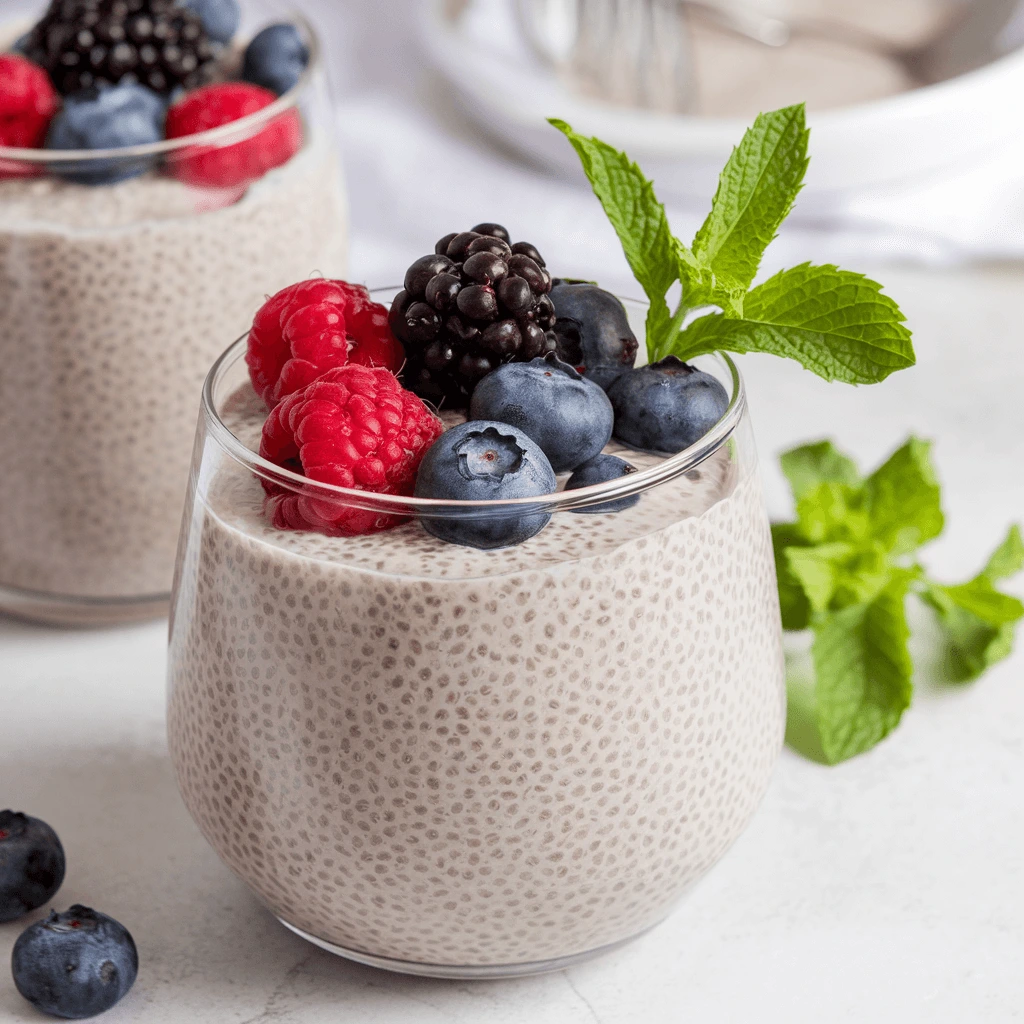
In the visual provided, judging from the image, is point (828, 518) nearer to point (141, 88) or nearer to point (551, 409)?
point (551, 409)

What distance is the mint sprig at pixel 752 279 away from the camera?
0.73 meters

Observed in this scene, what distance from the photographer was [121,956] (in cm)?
78

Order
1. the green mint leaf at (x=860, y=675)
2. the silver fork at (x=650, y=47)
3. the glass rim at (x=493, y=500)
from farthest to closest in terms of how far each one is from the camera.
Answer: the silver fork at (x=650, y=47), the green mint leaf at (x=860, y=675), the glass rim at (x=493, y=500)

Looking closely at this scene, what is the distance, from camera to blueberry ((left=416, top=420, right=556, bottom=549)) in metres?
0.66

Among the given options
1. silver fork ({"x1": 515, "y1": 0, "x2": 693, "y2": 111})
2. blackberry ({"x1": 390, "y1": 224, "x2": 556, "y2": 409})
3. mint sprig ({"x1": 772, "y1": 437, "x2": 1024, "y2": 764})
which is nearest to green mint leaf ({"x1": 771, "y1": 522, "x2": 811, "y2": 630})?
mint sprig ({"x1": 772, "y1": 437, "x2": 1024, "y2": 764})

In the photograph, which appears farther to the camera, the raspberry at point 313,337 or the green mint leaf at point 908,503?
the green mint leaf at point 908,503

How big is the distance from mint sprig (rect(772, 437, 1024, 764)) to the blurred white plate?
54 centimetres

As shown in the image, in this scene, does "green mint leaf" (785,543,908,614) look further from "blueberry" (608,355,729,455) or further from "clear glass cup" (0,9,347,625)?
"clear glass cup" (0,9,347,625)

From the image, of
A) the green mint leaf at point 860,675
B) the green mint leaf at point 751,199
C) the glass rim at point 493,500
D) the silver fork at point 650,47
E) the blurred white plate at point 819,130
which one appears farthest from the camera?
the silver fork at point 650,47

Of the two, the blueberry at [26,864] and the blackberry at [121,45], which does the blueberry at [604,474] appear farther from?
the blackberry at [121,45]

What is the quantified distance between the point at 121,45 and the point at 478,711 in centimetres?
69

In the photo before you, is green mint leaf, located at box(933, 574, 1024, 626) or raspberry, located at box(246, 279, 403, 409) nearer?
raspberry, located at box(246, 279, 403, 409)

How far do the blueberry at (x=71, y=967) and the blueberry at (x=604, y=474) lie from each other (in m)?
0.36

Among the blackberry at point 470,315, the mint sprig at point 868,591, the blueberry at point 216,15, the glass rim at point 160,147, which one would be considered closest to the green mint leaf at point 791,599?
the mint sprig at point 868,591
